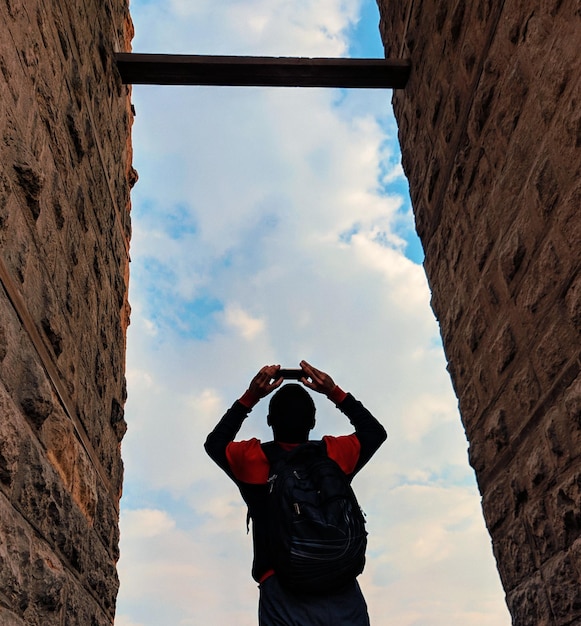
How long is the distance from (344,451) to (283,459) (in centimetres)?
30

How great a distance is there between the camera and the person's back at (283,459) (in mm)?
2361

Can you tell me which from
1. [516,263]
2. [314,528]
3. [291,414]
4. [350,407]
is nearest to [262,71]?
[516,263]

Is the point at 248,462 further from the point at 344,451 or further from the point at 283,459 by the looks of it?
the point at 344,451

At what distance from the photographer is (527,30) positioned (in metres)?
2.92

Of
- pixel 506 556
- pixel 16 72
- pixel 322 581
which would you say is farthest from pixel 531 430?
pixel 16 72

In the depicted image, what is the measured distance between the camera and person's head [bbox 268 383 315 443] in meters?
2.84

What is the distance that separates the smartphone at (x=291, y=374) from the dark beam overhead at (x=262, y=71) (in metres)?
2.75

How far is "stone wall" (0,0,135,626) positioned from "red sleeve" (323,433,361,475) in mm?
1054

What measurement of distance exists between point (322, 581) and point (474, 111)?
97.9 inches

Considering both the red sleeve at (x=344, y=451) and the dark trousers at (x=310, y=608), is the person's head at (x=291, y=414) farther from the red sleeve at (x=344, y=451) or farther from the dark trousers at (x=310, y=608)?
the dark trousers at (x=310, y=608)

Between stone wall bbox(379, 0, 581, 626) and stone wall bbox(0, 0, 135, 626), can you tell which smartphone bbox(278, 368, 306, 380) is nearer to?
stone wall bbox(0, 0, 135, 626)

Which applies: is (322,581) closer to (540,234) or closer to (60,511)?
(60,511)

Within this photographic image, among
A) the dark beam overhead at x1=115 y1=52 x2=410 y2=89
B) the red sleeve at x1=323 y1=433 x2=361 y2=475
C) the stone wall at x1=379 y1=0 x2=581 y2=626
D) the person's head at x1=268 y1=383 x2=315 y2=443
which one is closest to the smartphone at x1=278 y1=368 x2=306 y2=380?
the person's head at x1=268 y1=383 x2=315 y2=443

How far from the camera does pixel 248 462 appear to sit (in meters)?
2.72
